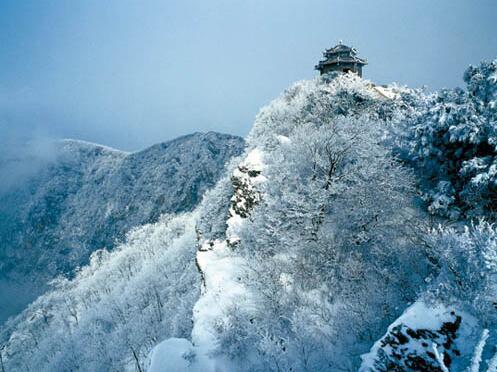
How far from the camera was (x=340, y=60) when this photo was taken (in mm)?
57375

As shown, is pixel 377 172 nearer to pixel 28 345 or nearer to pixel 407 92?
pixel 407 92

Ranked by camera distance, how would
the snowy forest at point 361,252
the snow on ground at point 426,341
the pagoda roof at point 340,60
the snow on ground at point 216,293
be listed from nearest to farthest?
the snow on ground at point 426,341
the snowy forest at point 361,252
the snow on ground at point 216,293
the pagoda roof at point 340,60

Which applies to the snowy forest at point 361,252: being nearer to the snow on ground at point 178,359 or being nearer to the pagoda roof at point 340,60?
the snow on ground at point 178,359

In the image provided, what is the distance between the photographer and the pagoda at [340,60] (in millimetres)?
57906

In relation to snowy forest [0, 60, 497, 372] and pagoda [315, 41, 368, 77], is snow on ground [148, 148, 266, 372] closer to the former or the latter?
snowy forest [0, 60, 497, 372]

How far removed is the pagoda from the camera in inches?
2280

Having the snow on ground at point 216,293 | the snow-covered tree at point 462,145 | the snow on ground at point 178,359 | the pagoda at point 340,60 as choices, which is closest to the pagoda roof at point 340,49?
the pagoda at point 340,60

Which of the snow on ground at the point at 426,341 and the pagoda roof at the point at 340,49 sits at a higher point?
the pagoda roof at the point at 340,49

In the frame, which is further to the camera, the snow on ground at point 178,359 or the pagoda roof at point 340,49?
the pagoda roof at point 340,49

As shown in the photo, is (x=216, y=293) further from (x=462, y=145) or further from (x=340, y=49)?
(x=340, y=49)

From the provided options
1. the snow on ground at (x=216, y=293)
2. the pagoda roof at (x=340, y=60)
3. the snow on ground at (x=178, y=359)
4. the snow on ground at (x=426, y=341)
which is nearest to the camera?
the snow on ground at (x=426, y=341)

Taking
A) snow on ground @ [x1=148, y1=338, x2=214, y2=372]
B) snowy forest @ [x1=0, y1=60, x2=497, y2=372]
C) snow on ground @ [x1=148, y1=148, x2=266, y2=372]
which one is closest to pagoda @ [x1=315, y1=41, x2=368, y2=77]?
snowy forest @ [x1=0, y1=60, x2=497, y2=372]

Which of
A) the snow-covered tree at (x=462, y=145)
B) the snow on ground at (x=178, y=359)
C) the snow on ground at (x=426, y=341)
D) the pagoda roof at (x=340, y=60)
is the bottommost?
the snow on ground at (x=178, y=359)

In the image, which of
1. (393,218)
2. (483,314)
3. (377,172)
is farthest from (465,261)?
(377,172)
